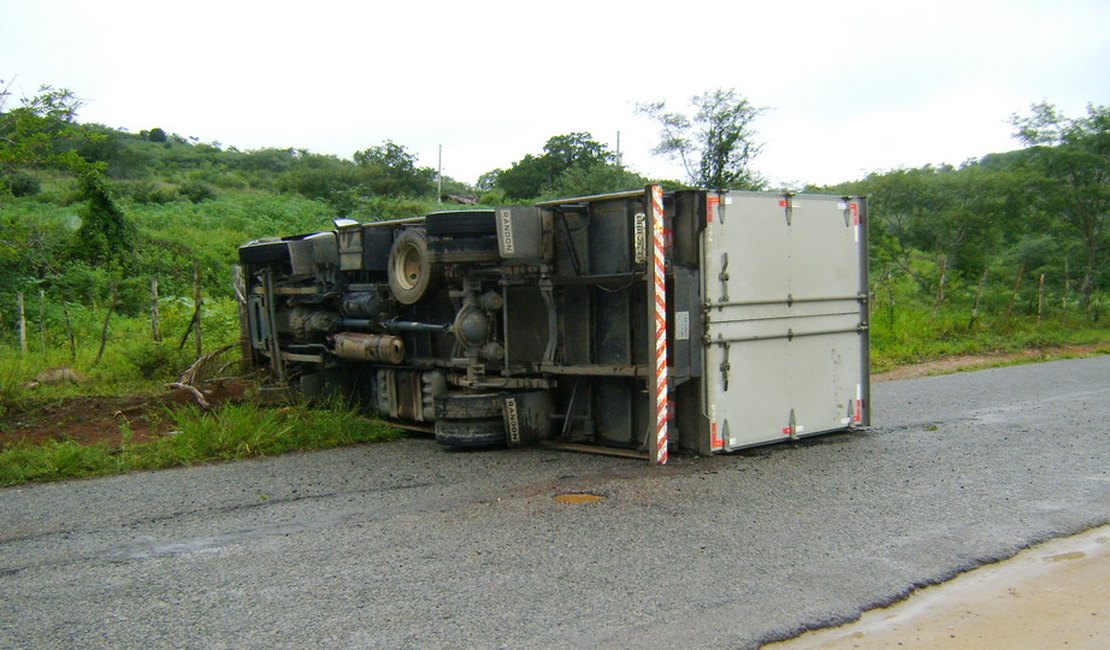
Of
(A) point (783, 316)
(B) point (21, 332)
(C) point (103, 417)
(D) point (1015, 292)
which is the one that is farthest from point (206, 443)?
(D) point (1015, 292)

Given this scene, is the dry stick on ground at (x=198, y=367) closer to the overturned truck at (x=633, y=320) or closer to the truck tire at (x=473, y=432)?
the overturned truck at (x=633, y=320)

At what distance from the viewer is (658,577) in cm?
536

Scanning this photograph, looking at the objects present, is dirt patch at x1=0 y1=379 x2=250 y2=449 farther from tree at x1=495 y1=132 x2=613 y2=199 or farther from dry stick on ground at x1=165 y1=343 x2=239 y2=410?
tree at x1=495 y1=132 x2=613 y2=199

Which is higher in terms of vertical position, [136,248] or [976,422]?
[136,248]

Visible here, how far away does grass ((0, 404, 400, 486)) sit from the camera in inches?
341

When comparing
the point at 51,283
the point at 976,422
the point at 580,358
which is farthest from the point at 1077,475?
the point at 51,283

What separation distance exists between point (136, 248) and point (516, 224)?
47.5ft

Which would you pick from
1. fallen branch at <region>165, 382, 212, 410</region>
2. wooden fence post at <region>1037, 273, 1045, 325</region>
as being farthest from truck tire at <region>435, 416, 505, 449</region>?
wooden fence post at <region>1037, 273, 1045, 325</region>

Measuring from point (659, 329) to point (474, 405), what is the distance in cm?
204

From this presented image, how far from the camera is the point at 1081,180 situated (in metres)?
25.2

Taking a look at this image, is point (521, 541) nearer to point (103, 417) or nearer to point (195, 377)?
point (103, 417)

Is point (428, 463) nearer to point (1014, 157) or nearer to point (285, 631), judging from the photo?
point (285, 631)

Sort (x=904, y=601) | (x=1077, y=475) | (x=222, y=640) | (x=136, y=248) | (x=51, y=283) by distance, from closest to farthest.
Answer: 1. (x=222, y=640)
2. (x=904, y=601)
3. (x=1077, y=475)
4. (x=51, y=283)
5. (x=136, y=248)

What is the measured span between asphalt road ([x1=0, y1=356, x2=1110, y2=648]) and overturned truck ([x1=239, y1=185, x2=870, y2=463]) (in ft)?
1.30
